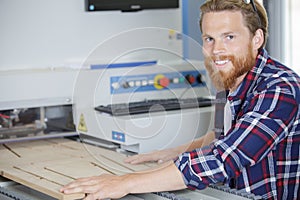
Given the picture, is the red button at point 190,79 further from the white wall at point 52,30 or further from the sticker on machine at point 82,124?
the sticker on machine at point 82,124

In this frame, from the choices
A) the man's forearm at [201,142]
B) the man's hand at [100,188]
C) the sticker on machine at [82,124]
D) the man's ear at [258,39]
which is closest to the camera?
the man's hand at [100,188]

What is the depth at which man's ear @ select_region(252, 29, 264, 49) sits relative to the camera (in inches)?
Result: 84.7

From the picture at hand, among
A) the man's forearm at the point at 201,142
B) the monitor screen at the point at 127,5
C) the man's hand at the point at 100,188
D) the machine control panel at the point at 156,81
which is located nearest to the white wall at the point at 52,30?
the monitor screen at the point at 127,5

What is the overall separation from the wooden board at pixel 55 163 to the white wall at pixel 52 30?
1.31 ft

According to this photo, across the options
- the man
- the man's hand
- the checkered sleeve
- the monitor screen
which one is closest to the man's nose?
the man

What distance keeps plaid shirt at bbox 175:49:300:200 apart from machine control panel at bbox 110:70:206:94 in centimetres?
78

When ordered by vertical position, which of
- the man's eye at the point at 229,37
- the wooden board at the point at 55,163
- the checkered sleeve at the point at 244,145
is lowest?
the wooden board at the point at 55,163

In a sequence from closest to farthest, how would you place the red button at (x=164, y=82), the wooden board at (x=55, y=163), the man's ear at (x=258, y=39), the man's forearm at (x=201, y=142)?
1. the wooden board at (x=55, y=163)
2. the man's ear at (x=258, y=39)
3. the man's forearm at (x=201, y=142)
4. the red button at (x=164, y=82)

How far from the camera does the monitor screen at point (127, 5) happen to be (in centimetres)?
295

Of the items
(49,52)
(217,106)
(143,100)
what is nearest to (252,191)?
(217,106)

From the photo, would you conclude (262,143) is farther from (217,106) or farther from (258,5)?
(217,106)

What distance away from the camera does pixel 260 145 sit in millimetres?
1880

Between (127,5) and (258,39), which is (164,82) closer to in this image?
(127,5)

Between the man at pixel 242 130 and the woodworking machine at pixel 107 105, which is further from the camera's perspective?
the woodworking machine at pixel 107 105
